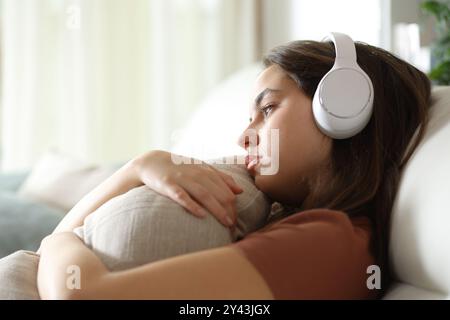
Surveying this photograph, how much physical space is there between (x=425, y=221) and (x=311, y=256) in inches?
6.9

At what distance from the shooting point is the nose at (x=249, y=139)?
37.6 inches

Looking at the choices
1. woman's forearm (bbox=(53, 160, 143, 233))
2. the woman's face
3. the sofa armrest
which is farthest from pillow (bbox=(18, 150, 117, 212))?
the woman's face

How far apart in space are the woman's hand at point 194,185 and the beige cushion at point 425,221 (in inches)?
8.9

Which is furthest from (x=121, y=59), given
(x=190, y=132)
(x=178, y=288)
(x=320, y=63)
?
(x=178, y=288)

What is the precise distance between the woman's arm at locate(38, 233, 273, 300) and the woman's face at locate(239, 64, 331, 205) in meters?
0.25

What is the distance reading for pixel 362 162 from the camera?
0.91 metres

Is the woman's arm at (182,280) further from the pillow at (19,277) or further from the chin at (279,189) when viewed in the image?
the chin at (279,189)

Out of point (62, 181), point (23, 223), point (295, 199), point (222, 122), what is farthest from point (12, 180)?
point (295, 199)

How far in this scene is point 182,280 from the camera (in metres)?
0.67

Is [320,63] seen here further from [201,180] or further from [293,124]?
[201,180]

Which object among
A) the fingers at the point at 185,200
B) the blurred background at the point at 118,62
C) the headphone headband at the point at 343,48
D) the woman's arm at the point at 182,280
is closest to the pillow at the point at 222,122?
the blurred background at the point at 118,62

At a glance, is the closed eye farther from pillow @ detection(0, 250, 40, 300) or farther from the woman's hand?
pillow @ detection(0, 250, 40, 300)

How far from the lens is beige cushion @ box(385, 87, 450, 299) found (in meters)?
0.75
